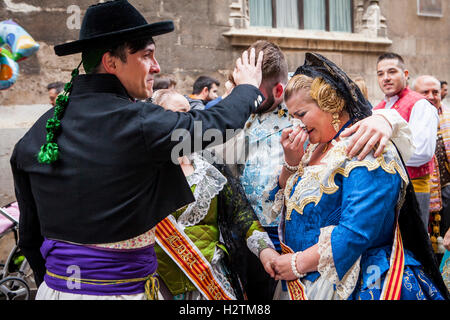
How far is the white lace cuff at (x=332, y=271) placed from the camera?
1.96 m

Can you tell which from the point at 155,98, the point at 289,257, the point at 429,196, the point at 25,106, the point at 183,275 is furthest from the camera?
the point at 25,106

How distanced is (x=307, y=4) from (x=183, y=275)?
270 inches

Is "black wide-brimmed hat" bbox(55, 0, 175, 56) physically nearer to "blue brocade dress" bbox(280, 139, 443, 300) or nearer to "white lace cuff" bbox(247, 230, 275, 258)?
"blue brocade dress" bbox(280, 139, 443, 300)

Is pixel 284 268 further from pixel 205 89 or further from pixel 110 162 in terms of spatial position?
pixel 205 89

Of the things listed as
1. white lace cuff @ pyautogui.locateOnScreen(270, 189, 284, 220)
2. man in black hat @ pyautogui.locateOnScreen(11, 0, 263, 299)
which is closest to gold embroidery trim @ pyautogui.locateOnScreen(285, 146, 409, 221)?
white lace cuff @ pyautogui.locateOnScreen(270, 189, 284, 220)

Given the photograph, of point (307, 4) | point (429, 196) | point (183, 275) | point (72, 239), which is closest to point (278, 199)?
point (183, 275)

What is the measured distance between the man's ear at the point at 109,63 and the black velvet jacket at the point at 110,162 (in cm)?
5

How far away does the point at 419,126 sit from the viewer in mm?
4211

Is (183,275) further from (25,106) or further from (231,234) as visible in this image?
(25,106)

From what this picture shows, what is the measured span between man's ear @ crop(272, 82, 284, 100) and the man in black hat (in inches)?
30.2

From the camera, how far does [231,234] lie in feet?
8.59

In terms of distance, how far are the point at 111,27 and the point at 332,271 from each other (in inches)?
50.7

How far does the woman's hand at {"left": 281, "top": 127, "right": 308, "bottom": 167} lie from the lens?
2.26m

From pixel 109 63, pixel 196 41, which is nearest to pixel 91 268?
pixel 109 63
